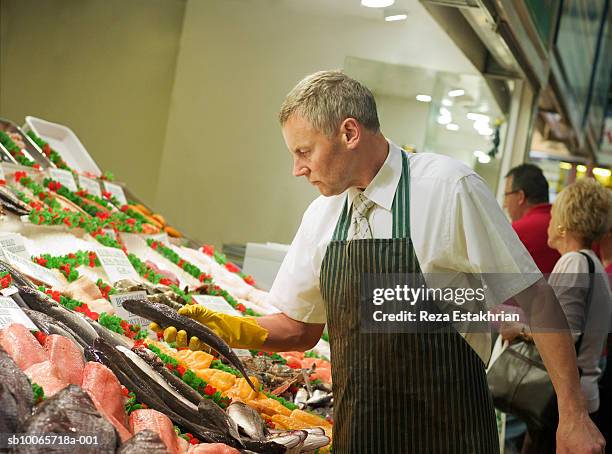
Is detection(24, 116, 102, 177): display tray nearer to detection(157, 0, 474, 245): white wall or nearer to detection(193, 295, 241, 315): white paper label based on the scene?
detection(193, 295, 241, 315): white paper label

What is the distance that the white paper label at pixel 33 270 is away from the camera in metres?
3.41

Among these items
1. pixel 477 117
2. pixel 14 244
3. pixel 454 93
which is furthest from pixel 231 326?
pixel 477 117

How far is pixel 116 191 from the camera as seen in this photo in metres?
6.03

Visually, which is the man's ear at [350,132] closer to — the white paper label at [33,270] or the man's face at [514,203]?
the white paper label at [33,270]

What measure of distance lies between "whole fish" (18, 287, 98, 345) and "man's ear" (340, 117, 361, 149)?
1055 millimetres

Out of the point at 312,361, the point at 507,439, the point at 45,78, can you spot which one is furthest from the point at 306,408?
the point at 45,78

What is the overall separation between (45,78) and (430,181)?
5904 millimetres

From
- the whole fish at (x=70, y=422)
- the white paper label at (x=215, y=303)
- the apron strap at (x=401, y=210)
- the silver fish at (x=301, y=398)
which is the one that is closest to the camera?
the whole fish at (x=70, y=422)

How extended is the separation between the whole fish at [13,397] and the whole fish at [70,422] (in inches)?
1.0

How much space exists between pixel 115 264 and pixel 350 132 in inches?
79.1

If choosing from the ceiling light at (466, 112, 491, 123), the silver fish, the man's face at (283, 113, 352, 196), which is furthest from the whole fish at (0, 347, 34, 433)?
the ceiling light at (466, 112, 491, 123)

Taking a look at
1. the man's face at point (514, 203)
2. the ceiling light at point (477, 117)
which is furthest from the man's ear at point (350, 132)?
the ceiling light at point (477, 117)

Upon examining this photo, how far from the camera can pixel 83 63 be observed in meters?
8.34

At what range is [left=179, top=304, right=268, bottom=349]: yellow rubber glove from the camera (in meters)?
2.95
